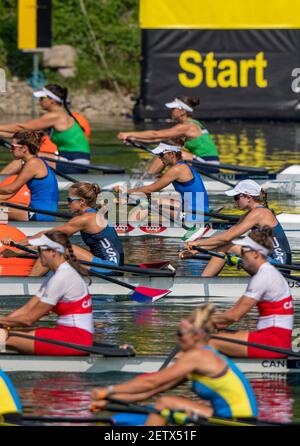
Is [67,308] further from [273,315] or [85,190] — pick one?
[85,190]

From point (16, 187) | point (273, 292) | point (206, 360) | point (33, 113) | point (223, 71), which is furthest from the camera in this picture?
point (33, 113)

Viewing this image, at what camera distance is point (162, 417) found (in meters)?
10.6

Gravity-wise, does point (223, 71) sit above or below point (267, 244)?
above

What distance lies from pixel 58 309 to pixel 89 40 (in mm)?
22655

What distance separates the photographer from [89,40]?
3450cm

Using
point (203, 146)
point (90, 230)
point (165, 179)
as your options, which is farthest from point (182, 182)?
point (203, 146)

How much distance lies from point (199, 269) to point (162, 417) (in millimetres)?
7348

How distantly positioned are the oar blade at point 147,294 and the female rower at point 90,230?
1.31ft

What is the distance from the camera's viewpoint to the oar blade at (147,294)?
15.7 meters

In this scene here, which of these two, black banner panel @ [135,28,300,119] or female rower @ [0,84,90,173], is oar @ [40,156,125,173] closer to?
female rower @ [0,84,90,173]

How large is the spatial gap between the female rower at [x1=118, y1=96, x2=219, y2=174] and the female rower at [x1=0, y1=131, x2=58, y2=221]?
341cm
